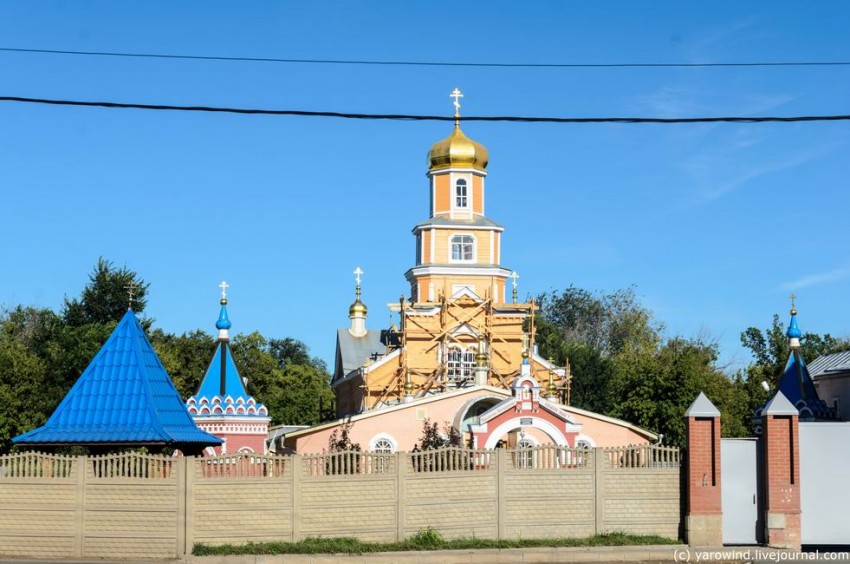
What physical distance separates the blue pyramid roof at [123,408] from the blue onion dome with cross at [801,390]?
70.8 feet

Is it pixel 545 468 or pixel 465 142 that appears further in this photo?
pixel 465 142

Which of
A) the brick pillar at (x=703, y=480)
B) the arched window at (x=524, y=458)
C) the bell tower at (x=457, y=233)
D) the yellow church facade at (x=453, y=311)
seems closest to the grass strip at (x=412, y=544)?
the brick pillar at (x=703, y=480)

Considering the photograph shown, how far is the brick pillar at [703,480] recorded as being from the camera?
23.2m

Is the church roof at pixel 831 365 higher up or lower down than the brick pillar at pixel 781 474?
higher up

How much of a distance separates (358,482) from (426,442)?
9.54 meters

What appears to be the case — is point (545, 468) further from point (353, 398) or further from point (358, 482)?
point (353, 398)

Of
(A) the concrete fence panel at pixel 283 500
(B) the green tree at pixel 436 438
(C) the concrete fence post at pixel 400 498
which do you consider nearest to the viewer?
(A) the concrete fence panel at pixel 283 500

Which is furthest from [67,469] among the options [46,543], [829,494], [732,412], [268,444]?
[732,412]

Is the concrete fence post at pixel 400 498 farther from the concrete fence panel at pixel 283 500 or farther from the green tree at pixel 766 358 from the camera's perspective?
the green tree at pixel 766 358

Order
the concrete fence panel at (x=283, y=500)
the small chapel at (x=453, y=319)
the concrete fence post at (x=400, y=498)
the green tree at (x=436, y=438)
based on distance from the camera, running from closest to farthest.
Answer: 1. the concrete fence panel at (x=283, y=500)
2. the concrete fence post at (x=400, y=498)
3. the green tree at (x=436, y=438)
4. the small chapel at (x=453, y=319)

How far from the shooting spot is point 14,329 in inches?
2687

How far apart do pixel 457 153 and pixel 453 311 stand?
6313 mm

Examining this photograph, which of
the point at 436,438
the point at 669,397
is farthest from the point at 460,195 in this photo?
the point at 436,438

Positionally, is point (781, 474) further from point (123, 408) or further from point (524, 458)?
point (123, 408)
